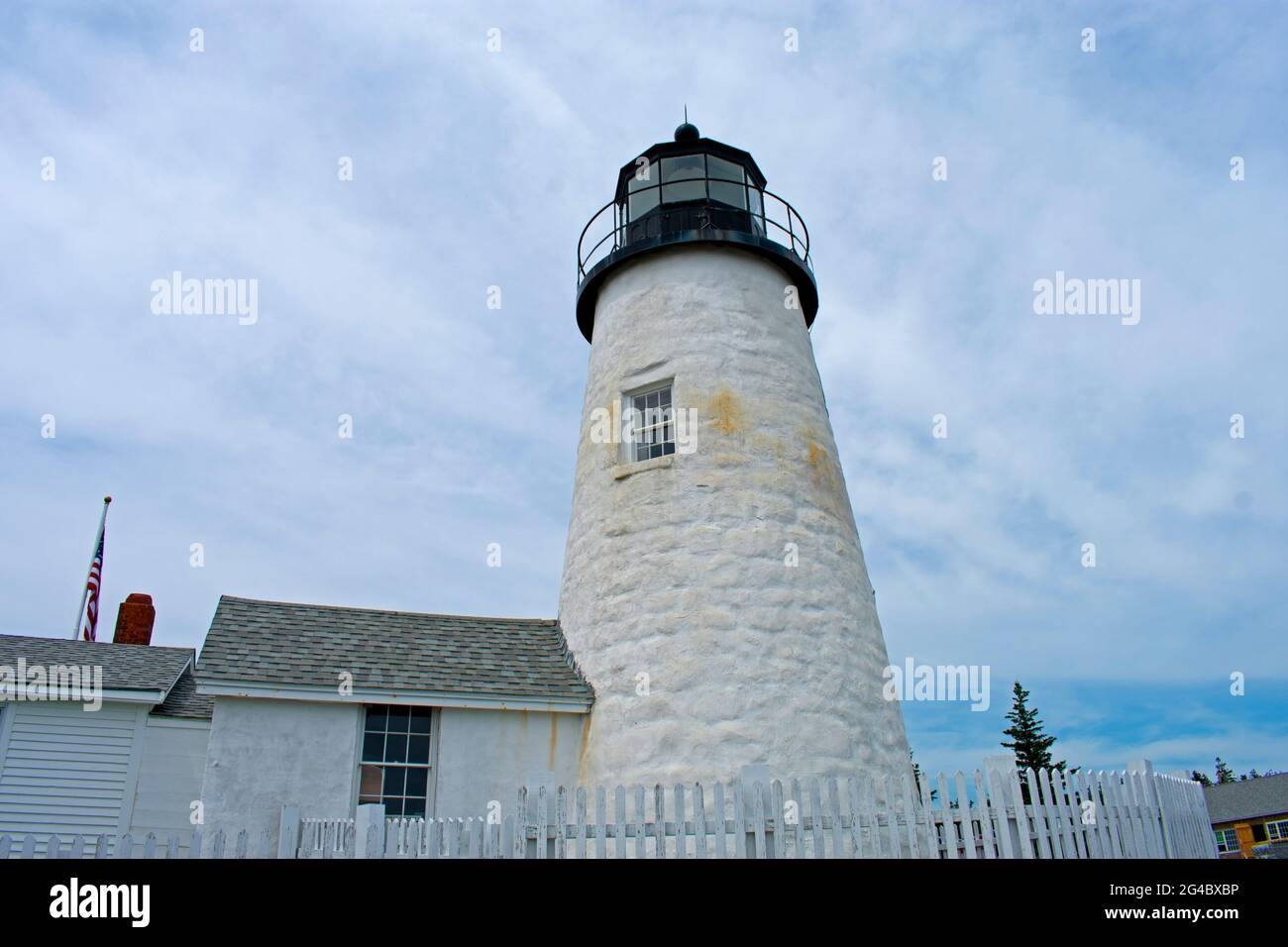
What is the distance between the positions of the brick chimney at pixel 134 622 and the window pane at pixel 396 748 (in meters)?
10.4

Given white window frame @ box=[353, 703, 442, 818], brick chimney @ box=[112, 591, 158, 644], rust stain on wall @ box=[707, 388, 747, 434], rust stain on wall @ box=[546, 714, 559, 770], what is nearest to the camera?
white window frame @ box=[353, 703, 442, 818]

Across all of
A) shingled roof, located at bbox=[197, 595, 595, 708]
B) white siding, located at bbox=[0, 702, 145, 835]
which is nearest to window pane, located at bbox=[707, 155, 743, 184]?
shingled roof, located at bbox=[197, 595, 595, 708]

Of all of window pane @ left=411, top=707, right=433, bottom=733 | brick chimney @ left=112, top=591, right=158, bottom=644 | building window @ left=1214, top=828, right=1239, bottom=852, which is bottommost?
building window @ left=1214, top=828, right=1239, bottom=852

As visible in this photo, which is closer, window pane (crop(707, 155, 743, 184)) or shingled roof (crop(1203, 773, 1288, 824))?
window pane (crop(707, 155, 743, 184))

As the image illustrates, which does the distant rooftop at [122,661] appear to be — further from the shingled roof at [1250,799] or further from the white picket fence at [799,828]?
the shingled roof at [1250,799]

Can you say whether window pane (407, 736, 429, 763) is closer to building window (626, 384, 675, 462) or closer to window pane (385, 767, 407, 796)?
window pane (385, 767, 407, 796)

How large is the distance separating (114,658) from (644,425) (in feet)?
35.9

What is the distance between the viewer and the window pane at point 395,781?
432 inches

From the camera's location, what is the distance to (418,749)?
11258mm

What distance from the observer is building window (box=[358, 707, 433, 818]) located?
1096 cm

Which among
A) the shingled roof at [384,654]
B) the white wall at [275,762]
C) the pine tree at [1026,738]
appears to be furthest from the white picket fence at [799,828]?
the pine tree at [1026,738]

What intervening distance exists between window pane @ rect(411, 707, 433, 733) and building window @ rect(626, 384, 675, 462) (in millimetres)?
4386
